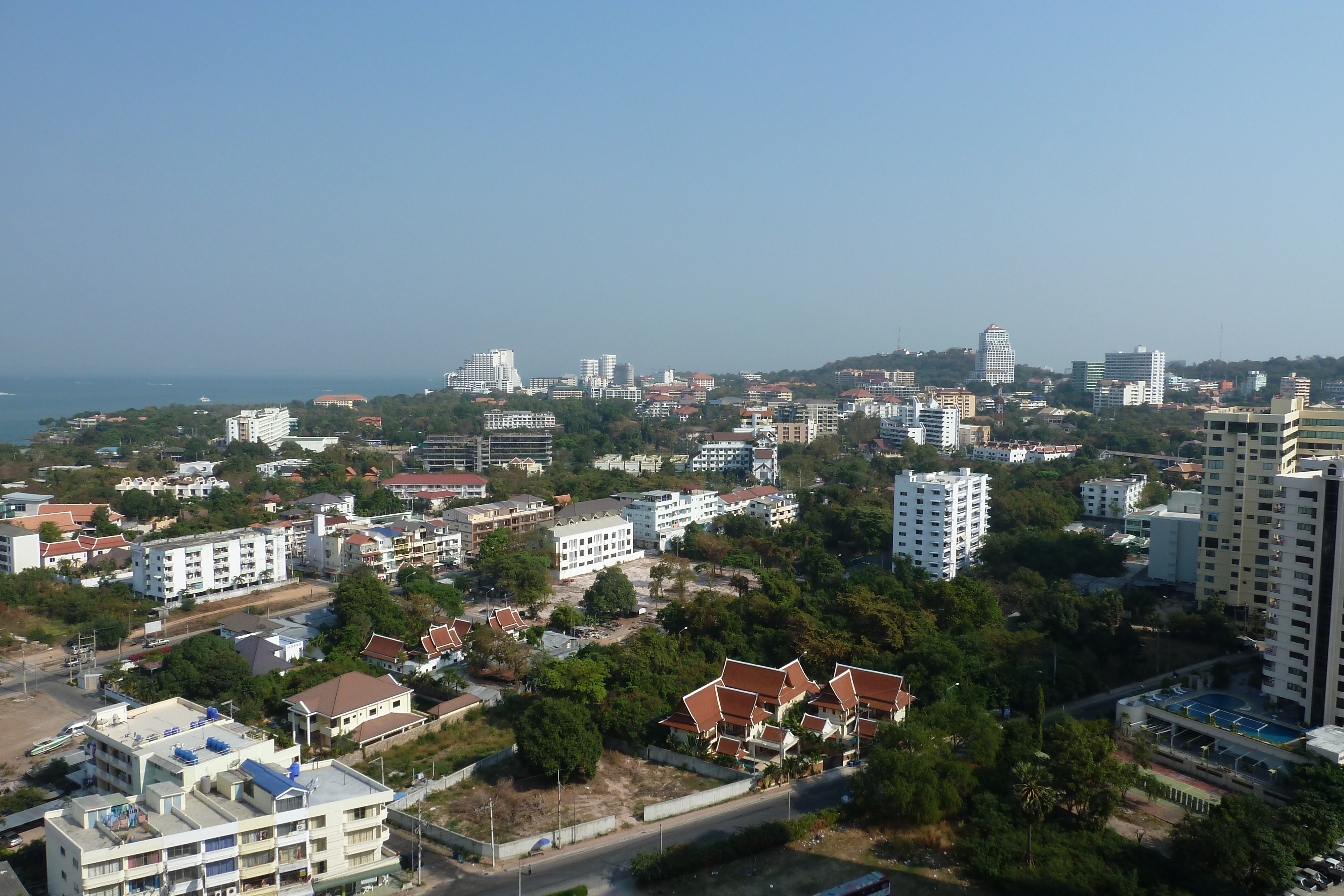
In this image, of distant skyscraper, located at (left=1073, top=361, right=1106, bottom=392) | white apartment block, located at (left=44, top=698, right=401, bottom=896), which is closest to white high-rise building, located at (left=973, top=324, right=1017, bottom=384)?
distant skyscraper, located at (left=1073, top=361, right=1106, bottom=392)

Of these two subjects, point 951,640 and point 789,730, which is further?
point 951,640

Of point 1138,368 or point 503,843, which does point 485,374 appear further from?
point 503,843

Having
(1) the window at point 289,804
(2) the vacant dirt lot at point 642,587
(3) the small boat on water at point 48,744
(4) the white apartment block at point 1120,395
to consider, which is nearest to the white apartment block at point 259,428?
(2) the vacant dirt lot at point 642,587

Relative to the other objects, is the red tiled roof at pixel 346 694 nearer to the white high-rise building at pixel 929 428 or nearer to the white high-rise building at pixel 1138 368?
the white high-rise building at pixel 929 428

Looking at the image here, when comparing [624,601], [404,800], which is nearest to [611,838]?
[404,800]

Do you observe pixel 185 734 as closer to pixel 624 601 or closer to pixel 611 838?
pixel 611 838

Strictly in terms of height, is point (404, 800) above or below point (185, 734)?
below

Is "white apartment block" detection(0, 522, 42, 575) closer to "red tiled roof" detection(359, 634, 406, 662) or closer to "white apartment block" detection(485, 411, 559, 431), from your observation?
"red tiled roof" detection(359, 634, 406, 662)
